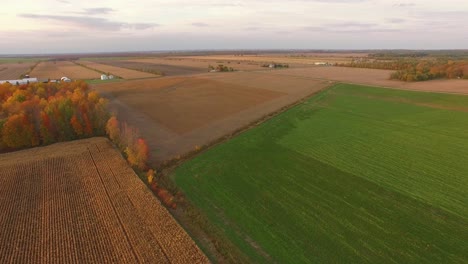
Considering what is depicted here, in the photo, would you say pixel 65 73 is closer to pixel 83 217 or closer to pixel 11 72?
pixel 11 72

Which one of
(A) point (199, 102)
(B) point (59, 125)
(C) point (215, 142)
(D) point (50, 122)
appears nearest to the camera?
(C) point (215, 142)

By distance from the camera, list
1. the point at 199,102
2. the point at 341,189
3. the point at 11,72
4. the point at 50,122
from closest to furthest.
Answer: the point at 341,189, the point at 50,122, the point at 199,102, the point at 11,72

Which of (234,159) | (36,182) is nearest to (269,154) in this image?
(234,159)

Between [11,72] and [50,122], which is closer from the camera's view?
[50,122]

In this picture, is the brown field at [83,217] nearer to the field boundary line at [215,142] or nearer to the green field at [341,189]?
the green field at [341,189]

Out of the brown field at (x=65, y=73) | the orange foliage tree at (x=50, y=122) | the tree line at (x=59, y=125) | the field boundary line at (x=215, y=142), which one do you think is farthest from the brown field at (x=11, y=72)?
the field boundary line at (x=215, y=142)

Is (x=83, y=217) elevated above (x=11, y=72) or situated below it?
below

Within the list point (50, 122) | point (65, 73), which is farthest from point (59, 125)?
point (65, 73)

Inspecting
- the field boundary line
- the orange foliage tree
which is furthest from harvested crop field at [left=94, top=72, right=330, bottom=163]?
the orange foliage tree
